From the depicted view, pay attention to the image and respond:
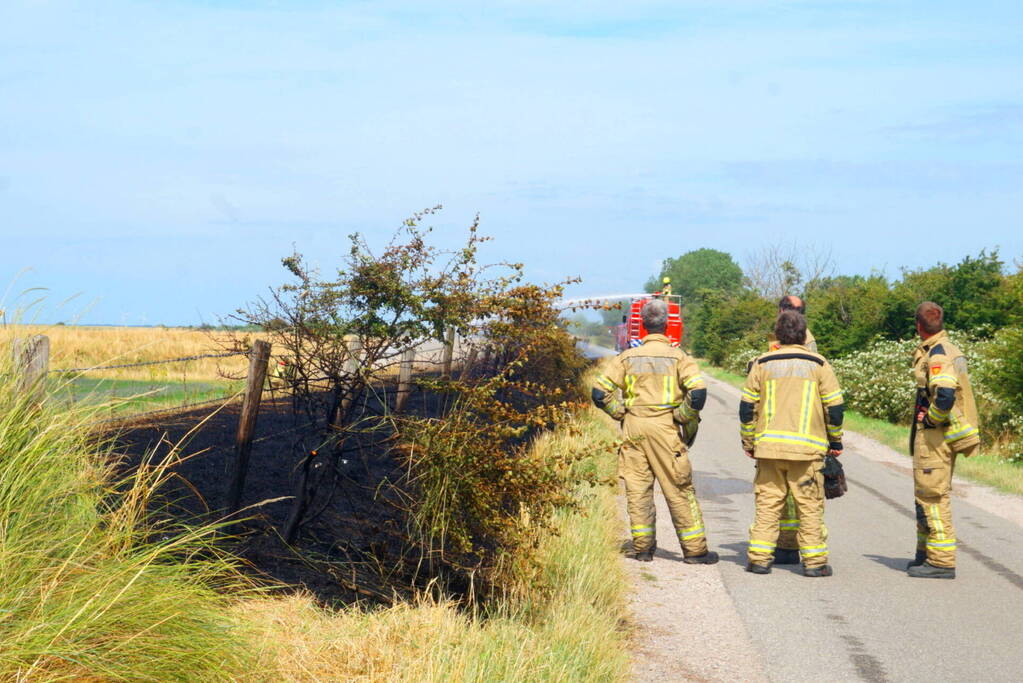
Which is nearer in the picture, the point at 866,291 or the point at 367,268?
the point at 367,268

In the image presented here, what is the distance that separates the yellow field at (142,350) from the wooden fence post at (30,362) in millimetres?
64

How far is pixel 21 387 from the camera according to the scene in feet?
17.8

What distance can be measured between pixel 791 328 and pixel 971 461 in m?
9.34

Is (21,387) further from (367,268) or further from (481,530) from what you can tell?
(481,530)

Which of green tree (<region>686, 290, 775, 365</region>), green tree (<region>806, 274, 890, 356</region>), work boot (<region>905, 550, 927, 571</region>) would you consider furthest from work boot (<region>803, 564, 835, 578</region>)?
green tree (<region>686, 290, 775, 365</region>)

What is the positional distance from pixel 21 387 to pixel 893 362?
23.8m

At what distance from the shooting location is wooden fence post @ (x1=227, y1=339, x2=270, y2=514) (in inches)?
275

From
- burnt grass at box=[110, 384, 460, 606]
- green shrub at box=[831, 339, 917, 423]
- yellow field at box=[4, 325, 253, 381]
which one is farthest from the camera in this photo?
green shrub at box=[831, 339, 917, 423]

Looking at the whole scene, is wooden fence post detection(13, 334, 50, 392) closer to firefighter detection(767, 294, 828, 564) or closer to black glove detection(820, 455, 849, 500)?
firefighter detection(767, 294, 828, 564)

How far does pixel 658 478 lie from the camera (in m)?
8.83

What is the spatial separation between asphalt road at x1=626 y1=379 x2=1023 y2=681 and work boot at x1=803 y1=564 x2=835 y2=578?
86mm

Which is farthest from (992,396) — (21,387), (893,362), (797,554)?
(21,387)

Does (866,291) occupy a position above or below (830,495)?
above

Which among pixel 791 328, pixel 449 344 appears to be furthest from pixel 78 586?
pixel 791 328
